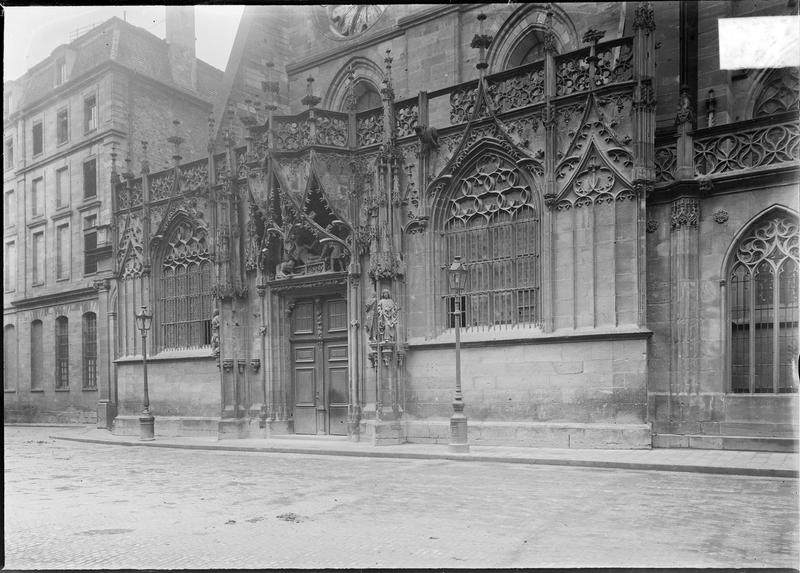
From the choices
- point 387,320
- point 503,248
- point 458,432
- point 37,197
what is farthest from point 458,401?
point 37,197

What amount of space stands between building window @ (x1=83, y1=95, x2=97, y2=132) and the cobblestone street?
52.3 feet

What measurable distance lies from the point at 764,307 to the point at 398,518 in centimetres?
1027

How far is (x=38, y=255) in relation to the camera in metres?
23.9

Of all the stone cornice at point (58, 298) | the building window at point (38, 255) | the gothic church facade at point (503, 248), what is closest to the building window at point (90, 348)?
the stone cornice at point (58, 298)

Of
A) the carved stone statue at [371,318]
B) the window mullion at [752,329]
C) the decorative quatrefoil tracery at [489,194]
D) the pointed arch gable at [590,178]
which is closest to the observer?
the window mullion at [752,329]

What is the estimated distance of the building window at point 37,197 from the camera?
22.0m

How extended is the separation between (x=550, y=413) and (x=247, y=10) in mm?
19079

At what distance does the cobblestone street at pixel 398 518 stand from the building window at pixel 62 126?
43.5 feet

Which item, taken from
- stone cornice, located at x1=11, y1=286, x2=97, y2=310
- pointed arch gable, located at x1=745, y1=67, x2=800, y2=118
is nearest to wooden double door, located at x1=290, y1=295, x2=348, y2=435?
stone cornice, located at x1=11, y1=286, x2=97, y2=310

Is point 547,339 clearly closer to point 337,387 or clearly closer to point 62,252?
point 337,387

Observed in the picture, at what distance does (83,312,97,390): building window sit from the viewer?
25547 mm

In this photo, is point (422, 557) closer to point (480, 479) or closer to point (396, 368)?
point (480, 479)

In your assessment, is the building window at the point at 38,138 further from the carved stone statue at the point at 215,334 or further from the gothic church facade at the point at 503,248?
the carved stone statue at the point at 215,334

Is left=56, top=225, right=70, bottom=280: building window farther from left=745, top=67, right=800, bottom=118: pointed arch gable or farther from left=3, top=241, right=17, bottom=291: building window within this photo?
left=745, top=67, right=800, bottom=118: pointed arch gable
